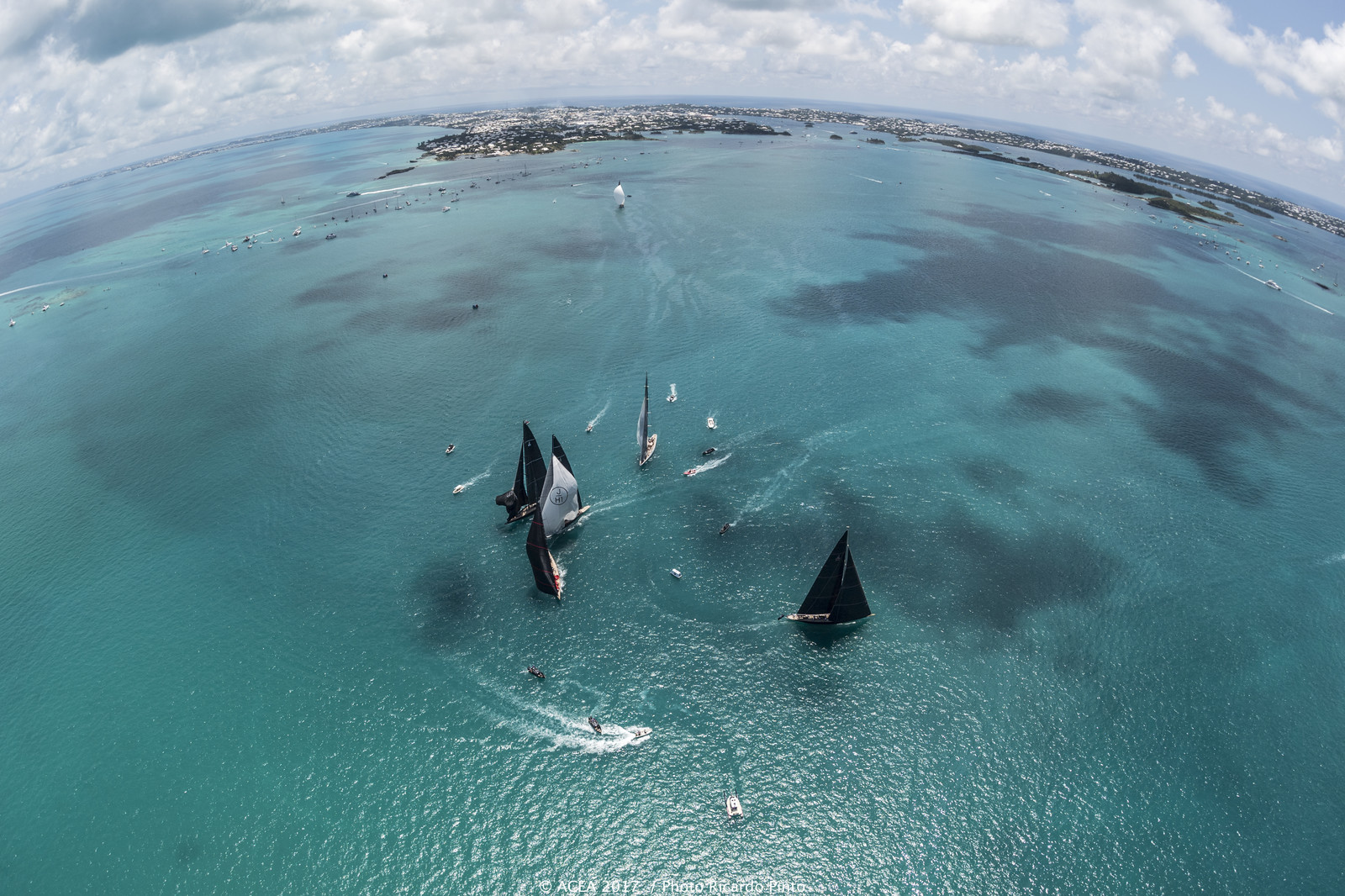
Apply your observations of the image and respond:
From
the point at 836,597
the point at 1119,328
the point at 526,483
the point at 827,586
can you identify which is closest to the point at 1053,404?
the point at 1119,328

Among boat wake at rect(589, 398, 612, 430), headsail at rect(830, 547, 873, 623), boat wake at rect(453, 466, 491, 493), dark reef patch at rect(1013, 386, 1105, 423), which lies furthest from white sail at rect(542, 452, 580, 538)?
dark reef patch at rect(1013, 386, 1105, 423)

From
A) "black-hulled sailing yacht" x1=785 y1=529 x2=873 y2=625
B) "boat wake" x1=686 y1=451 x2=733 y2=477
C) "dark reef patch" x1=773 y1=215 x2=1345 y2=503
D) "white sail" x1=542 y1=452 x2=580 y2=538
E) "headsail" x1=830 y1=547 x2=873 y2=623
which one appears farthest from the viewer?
"dark reef patch" x1=773 y1=215 x2=1345 y2=503

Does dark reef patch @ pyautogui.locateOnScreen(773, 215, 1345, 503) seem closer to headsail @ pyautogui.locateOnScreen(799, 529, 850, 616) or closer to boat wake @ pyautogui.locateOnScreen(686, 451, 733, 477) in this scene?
boat wake @ pyautogui.locateOnScreen(686, 451, 733, 477)

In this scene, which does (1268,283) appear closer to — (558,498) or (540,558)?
(558,498)

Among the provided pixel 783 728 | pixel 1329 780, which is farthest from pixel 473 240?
pixel 1329 780

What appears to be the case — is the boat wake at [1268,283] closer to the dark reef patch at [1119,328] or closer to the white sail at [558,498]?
the dark reef patch at [1119,328]

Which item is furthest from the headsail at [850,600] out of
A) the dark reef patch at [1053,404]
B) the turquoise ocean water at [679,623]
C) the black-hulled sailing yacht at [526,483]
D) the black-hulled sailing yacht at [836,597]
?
the dark reef patch at [1053,404]

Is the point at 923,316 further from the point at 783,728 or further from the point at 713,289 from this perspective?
the point at 783,728
